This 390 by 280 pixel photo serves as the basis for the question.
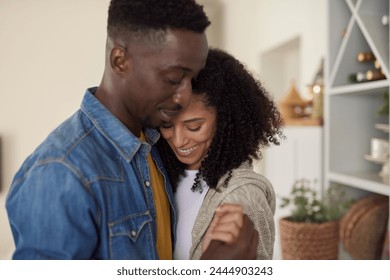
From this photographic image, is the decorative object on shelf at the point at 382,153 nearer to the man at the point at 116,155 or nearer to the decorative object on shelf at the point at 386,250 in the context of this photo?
the decorative object on shelf at the point at 386,250

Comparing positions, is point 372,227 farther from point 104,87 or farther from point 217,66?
point 104,87

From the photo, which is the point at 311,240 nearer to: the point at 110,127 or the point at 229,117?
the point at 229,117

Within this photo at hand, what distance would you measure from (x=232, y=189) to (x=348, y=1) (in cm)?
91

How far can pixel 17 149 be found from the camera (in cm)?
86

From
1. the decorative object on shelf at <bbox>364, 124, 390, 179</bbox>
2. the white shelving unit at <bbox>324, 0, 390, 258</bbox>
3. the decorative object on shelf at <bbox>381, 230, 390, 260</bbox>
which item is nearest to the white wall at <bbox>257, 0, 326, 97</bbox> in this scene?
the white shelving unit at <bbox>324, 0, 390, 258</bbox>

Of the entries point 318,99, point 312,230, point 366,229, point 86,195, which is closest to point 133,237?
point 86,195

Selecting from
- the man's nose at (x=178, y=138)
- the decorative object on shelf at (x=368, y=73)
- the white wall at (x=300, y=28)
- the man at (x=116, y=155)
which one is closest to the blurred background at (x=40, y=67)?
the man's nose at (x=178, y=138)

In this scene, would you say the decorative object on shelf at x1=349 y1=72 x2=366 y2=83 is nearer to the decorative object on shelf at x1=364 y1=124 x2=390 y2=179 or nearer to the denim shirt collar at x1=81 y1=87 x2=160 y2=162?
the decorative object on shelf at x1=364 y1=124 x2=390 y2=179

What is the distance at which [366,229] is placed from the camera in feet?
3.94

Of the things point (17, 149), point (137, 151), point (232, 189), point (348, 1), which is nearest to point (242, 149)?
point (232, 189)

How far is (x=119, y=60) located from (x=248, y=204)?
0.28 metres

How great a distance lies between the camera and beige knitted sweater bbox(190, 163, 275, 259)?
1.98 ft

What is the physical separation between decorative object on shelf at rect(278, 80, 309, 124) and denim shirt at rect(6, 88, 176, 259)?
48.1 inches

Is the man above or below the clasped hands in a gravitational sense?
above
